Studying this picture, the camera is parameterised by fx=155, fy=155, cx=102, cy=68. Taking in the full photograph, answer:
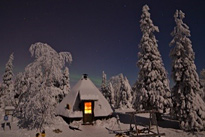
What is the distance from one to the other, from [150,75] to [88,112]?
9.03 metres

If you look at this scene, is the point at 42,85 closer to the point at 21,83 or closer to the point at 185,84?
the point at 21,83

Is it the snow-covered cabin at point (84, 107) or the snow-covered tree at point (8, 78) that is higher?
the snow-covered tree at point (8, 78)

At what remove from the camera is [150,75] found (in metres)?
19.4

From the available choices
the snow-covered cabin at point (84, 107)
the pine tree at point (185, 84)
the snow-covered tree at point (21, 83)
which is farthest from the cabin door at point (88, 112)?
the pine tree at point (185, 84)

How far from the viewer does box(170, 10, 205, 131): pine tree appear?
50.0 ft

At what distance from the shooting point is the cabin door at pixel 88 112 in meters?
19.2

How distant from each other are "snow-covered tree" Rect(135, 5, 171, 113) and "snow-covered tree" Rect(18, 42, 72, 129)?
10256 millimetres

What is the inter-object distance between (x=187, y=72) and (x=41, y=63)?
15108 millimetres

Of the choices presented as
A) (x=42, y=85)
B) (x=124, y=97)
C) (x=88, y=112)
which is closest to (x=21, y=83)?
(x=42, y=85)

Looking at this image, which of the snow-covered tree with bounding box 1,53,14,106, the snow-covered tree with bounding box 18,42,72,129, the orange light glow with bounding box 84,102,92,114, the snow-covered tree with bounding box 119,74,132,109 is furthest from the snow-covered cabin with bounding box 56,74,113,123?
the snow-covered tree with bounding box 119,74,132,109

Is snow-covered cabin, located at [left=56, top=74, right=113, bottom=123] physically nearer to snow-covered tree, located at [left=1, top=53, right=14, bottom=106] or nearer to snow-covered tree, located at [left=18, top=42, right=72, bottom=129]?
snow-covered tree, located at [left=18, top=42, right=72, bottom=129]

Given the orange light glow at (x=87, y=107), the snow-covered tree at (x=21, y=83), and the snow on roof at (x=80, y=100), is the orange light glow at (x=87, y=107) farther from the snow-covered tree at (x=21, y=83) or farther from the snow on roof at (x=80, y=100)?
the snow-covered tree at (x=21, y=83)

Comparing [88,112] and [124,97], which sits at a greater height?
[124,97]

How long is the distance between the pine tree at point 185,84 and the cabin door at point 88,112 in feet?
31.9
